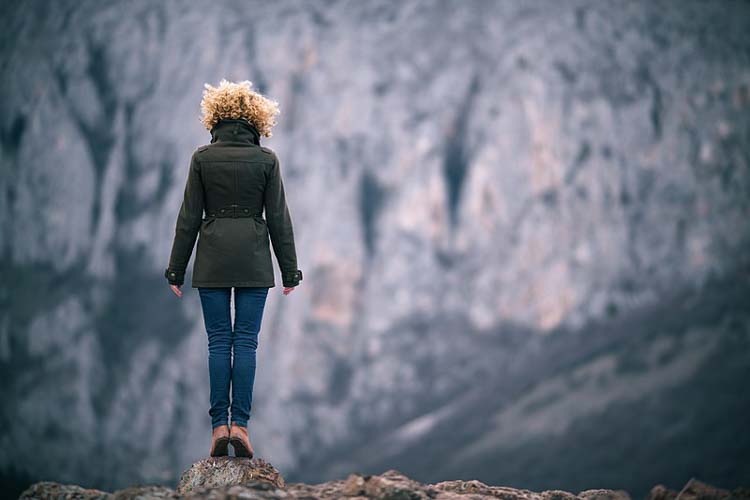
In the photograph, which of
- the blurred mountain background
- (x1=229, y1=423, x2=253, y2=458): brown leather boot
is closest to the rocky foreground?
(x1=229, y1=423, x2=253, y2=458): brown leather boot

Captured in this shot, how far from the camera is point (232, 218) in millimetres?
6664

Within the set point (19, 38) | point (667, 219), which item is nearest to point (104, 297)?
point (19, 38)

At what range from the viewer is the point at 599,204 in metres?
34.6

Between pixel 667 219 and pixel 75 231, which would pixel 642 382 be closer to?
pixel 667 219

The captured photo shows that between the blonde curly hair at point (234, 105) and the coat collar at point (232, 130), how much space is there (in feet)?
0.14

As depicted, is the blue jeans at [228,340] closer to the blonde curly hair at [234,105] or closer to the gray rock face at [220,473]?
the gray rock face at [220,473]

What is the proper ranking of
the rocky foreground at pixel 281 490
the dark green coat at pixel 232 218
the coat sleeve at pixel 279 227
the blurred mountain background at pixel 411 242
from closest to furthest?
1. the rocky foreground at pixel 281 490
2. the dark green coat at pixel 232 218
3. the coat sleeve at pixel 279 227
4. the blurred mountain background at pixel 411 242

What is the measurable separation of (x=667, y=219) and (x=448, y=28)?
1231cm

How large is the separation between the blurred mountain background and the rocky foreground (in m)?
25.3

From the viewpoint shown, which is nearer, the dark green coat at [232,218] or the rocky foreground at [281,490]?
the rocky foreground at [281,490]

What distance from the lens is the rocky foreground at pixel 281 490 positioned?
20.4ft

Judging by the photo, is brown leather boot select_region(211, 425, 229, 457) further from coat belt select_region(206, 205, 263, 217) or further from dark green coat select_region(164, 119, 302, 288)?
coat belt select_region(206, 205, 263, 217)

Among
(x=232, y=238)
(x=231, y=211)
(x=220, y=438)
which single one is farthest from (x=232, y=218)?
(x=220, y=438)

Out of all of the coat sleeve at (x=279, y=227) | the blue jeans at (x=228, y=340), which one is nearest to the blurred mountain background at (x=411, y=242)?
the blue jeans at (x=228, y=340)
